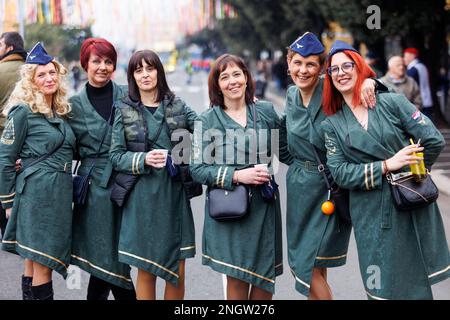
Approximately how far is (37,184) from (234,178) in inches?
49.4

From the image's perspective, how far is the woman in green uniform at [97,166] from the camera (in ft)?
16.1

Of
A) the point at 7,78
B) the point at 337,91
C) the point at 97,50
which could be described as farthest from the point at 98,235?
the point at 7,78

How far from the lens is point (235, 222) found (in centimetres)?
450

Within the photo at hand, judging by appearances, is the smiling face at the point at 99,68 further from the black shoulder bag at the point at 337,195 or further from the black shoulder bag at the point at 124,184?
the black shoulder bag at the point at 337,195

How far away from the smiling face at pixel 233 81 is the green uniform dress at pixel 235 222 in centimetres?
13

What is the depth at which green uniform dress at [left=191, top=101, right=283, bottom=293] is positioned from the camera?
14.8 ft

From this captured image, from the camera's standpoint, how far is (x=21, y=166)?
4883 millimetres

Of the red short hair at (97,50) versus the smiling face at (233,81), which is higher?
the red short hair at (97,50)

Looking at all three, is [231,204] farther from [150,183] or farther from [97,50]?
[97,50]

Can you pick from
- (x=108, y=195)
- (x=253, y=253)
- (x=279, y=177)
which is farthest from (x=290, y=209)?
(x=279, y=177)

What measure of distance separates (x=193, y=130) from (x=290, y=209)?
2.56 feet

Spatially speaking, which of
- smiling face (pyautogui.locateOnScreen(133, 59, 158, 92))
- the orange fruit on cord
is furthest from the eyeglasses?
smiling face (pyautogui.locateOnScreen(133, 59, 158, 92))

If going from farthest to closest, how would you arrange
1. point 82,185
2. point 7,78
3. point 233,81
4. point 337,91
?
1. point 7,78
2. point 82,185
3. point 233,81
4. point 337,91

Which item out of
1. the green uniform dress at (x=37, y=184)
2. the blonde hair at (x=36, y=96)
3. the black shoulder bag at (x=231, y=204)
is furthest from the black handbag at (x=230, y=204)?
the blonde hair at (x=36, y=96)
